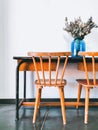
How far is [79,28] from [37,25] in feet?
2.25

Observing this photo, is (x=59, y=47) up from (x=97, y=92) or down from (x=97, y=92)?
up

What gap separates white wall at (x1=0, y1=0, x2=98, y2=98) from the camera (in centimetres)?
328

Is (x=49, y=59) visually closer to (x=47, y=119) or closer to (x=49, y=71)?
(x=49, y=71)

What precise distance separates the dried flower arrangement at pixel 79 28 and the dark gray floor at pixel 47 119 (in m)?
1.09

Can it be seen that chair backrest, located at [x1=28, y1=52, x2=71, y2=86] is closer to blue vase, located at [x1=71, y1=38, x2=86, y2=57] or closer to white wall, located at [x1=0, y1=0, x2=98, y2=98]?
blue vase, located at [x1=71, y1=38, x2=86, y2=57]

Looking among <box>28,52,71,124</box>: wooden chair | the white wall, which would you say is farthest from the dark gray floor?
the white wall

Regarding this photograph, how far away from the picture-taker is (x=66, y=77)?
11.0ft

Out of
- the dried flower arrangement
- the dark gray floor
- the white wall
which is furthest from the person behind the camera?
the white wall

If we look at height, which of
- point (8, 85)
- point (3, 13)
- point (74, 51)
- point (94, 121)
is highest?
point (3, 13)

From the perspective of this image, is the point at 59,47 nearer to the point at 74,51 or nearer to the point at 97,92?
the point at 74,51

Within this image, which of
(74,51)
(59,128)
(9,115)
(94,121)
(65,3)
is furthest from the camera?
→ (65,3)

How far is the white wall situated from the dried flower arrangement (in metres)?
0.25

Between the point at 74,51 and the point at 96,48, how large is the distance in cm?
45

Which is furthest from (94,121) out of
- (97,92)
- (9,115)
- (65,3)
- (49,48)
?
Result: (65,3)
